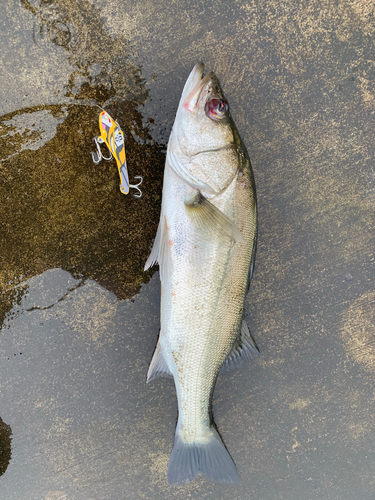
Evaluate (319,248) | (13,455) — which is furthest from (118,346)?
(319,248)

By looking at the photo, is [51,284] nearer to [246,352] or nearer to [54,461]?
[54,461]

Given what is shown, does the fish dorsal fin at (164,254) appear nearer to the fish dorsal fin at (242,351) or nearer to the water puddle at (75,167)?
the water puddle at (75,167)

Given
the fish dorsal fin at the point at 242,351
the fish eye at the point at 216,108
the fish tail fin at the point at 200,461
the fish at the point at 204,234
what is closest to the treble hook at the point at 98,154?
the fish at the point at 204,234

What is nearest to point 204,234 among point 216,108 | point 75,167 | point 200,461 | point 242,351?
point 216,108

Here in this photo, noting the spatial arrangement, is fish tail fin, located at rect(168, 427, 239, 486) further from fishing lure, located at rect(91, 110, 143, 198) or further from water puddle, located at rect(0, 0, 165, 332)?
fishing lure, located at rect(91, 110, 143, 198)

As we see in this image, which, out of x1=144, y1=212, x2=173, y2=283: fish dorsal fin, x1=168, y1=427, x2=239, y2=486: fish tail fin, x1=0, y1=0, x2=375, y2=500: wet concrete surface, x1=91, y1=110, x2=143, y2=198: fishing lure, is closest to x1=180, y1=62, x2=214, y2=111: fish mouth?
x1=0, y1=0, x2=375, y2=500: wet concrete surface

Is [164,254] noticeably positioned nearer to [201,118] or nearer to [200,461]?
A: [201,118]
